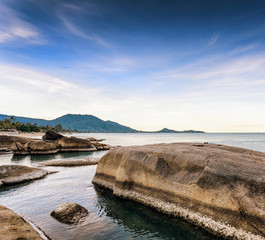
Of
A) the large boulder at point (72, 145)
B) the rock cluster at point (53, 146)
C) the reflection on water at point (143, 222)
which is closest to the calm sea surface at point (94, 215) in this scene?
the reflection on water at point (143, 222)

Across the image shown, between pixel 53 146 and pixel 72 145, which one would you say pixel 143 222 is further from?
pixel 72 145

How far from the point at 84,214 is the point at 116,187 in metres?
3.43

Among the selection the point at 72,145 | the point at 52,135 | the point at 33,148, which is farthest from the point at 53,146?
the point at 52,135

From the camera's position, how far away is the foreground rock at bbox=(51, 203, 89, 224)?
378 inches

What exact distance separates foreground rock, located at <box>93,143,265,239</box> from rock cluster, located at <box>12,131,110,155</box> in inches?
1240

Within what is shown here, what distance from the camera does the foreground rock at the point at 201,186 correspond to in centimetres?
784

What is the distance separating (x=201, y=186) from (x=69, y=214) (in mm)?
7016

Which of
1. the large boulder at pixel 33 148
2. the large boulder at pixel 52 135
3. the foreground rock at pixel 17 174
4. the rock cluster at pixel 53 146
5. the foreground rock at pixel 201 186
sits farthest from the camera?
the large boulder at pixel 52 135

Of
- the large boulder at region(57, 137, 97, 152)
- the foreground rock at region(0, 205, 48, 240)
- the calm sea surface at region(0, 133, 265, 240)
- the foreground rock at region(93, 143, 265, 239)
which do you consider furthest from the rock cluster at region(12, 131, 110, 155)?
the foreground rock at region(0, 205, 48, 240)

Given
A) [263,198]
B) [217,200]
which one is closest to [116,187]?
[217,200]

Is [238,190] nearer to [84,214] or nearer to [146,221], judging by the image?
[146,221]

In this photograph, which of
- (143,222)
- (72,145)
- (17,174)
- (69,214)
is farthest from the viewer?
(72,145)

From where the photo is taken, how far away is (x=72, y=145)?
44094mm

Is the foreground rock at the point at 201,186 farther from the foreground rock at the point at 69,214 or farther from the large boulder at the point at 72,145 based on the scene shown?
the large boulder at the point at 72,145
